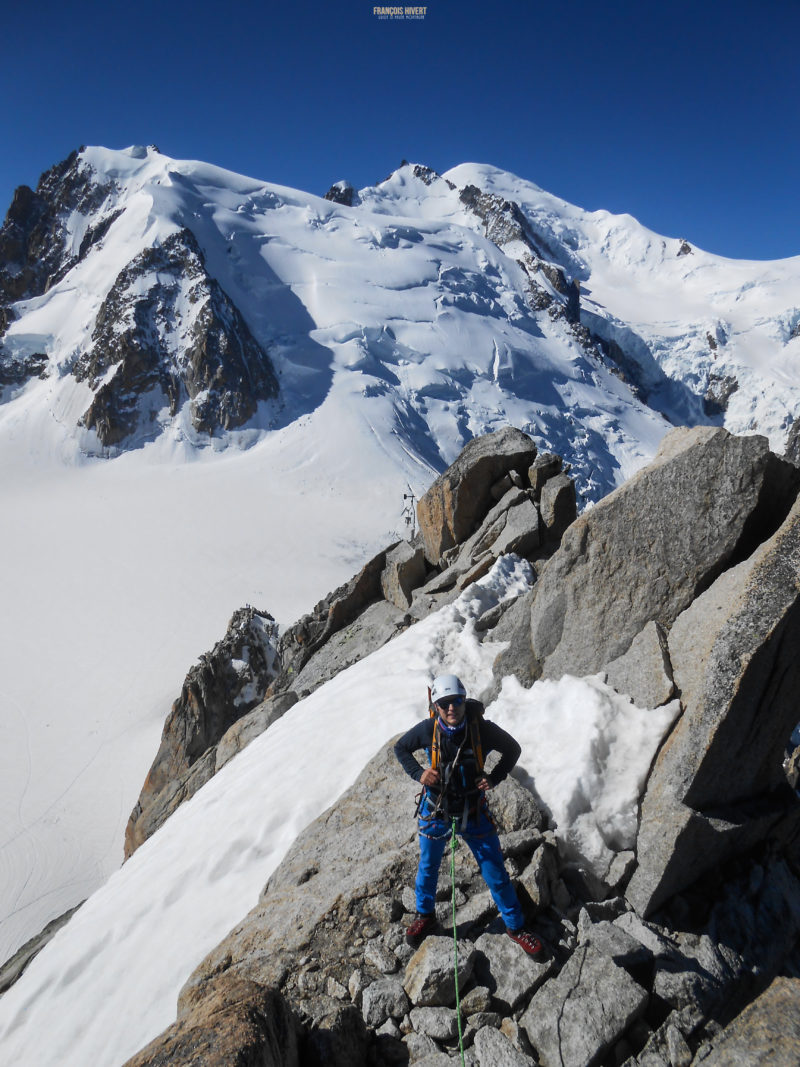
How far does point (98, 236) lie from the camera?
76.1 m

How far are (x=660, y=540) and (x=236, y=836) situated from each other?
17.5ft

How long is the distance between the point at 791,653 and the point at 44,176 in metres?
116

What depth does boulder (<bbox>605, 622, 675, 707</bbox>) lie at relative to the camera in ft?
17.7

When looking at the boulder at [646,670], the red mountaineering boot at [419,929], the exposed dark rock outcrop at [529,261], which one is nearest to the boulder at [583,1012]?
the red mountaineering boot at [419,929]

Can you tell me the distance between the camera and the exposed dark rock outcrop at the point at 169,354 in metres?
55.3

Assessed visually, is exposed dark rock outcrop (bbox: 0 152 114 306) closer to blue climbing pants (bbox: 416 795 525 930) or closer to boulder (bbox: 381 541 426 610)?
boulder (bbox: 381 541 426 610)

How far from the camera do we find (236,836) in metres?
6.80

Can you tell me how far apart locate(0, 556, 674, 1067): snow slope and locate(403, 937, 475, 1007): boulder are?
4.34 ft

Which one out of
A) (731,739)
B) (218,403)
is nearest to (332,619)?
(731,739)

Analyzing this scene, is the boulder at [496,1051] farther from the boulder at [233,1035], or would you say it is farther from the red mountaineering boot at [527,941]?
the boulder at [233,1035]

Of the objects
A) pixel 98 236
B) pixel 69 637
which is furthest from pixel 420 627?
pixel 98 236

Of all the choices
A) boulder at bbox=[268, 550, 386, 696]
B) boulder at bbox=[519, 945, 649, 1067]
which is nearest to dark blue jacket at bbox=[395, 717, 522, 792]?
boulder at bbox=[519, 945, 649, 1067]

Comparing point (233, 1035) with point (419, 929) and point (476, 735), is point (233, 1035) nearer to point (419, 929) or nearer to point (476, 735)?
point (419, 929)

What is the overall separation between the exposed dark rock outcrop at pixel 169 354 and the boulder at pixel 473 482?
147ft
